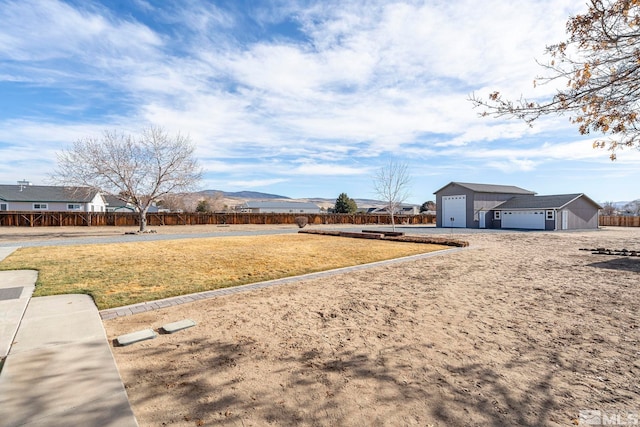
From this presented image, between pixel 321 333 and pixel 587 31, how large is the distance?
16.7ft

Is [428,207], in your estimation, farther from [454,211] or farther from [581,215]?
[581,215]

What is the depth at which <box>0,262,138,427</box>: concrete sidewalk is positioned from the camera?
2.45 m

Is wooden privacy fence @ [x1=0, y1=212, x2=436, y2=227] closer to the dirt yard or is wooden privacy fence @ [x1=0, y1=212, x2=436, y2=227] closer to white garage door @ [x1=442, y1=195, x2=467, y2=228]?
white garage door @ [x1=442, y1=195, x2=467, y2=228]

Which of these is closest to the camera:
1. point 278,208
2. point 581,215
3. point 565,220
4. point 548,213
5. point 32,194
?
point 548,213

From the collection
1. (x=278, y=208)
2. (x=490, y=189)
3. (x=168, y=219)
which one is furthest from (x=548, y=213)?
(x=278, y=208)

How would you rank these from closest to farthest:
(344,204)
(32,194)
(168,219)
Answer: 1. (168,219)
2. (32,194)
3. (344,204)

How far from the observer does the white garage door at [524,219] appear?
105 feet

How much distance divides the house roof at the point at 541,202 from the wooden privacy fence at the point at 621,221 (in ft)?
38.5

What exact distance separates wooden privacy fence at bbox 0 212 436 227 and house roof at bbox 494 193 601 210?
14846 mm

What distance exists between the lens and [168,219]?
124 ft

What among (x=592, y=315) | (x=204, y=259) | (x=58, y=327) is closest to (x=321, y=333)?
(x=58, y=327)

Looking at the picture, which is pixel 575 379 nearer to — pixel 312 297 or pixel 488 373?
pixel 488 373

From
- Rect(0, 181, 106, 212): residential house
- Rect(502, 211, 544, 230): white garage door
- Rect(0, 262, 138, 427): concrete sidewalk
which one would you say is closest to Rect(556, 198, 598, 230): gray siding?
Rect(502, 211, 544, 230): white garage door

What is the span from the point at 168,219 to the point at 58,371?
125 ft
